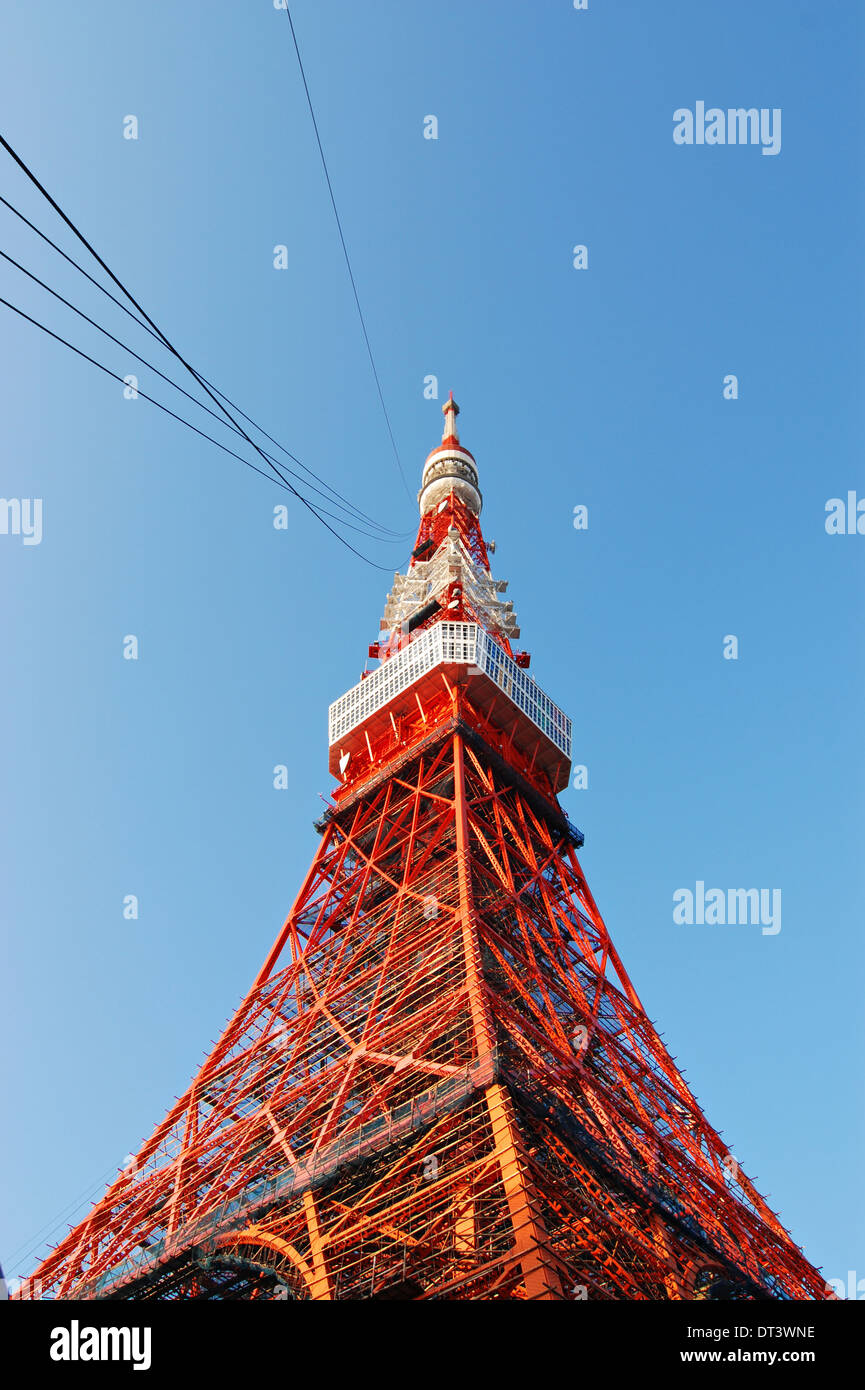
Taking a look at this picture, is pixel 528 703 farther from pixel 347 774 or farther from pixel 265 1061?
pixel 265 1061

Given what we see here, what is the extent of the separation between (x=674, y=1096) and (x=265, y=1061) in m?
10.3

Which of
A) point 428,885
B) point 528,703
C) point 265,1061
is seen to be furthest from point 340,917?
point 528,703

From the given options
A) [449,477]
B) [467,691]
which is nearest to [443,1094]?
[467,691]

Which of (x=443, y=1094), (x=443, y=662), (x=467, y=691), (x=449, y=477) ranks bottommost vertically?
(x=443, y=1094)

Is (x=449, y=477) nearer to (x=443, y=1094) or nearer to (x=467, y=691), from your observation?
(x=467, y=691)

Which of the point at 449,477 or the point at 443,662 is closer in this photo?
the point at 443,662

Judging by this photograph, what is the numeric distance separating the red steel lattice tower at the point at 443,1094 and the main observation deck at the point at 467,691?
3.9 inches

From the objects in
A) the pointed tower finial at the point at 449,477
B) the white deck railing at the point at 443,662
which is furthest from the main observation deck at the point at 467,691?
the pointed tower finial at the point at 449,477

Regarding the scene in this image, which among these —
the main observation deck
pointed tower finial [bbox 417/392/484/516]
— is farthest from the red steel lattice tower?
pointed tower finial [bbox 417/392/484/516]

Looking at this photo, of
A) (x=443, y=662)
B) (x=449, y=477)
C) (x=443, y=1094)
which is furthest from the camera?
(x=449, y=477)

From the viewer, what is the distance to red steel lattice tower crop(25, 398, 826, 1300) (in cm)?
2148

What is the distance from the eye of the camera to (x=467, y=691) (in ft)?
143

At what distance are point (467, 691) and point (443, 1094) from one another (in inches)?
827

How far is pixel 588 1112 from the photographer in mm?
25672
